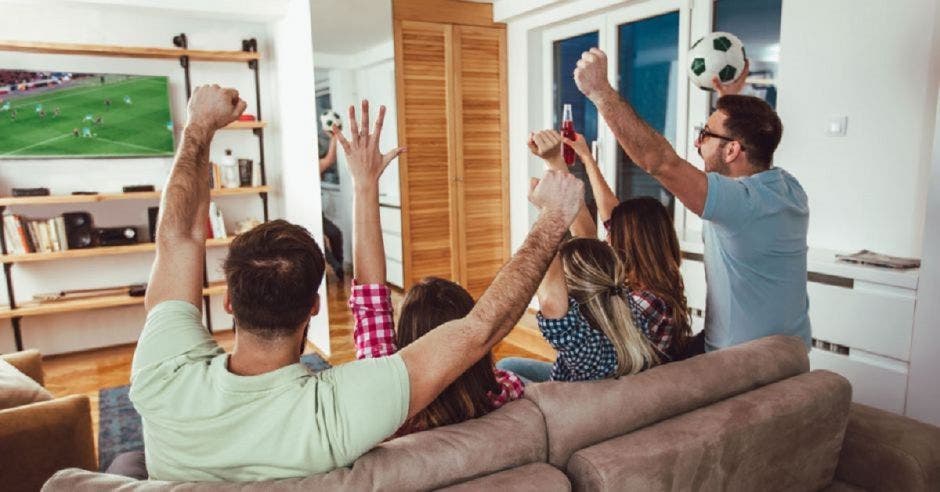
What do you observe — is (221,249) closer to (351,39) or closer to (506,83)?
(351,39)

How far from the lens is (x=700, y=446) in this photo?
1267 millimetres

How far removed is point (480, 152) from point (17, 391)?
12.5 ft

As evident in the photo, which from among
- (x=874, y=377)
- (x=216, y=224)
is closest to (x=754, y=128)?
(x=874, y=377)

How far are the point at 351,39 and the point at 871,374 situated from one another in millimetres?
3939

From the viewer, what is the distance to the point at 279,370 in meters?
1.08

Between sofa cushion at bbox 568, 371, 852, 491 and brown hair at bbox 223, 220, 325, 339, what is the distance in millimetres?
605

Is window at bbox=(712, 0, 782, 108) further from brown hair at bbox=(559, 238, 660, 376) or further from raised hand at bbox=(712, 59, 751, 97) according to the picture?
brown hair at bbox=(559, 238, 660, 376)

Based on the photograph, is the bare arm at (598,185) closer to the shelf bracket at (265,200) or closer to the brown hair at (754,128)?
the brown hair at (754,128)

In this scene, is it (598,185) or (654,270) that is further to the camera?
(598,185)

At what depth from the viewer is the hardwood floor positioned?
3826mm

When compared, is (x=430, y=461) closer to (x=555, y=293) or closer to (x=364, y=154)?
(x=555, y=293)

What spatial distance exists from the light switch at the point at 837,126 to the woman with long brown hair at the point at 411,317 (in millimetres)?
2602

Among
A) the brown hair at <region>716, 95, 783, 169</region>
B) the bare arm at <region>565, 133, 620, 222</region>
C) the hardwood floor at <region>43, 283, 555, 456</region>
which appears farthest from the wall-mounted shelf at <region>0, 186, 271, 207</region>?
the brown hair at <region>716, 95, 783, 169</region>

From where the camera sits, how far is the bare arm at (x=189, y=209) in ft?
4.06
